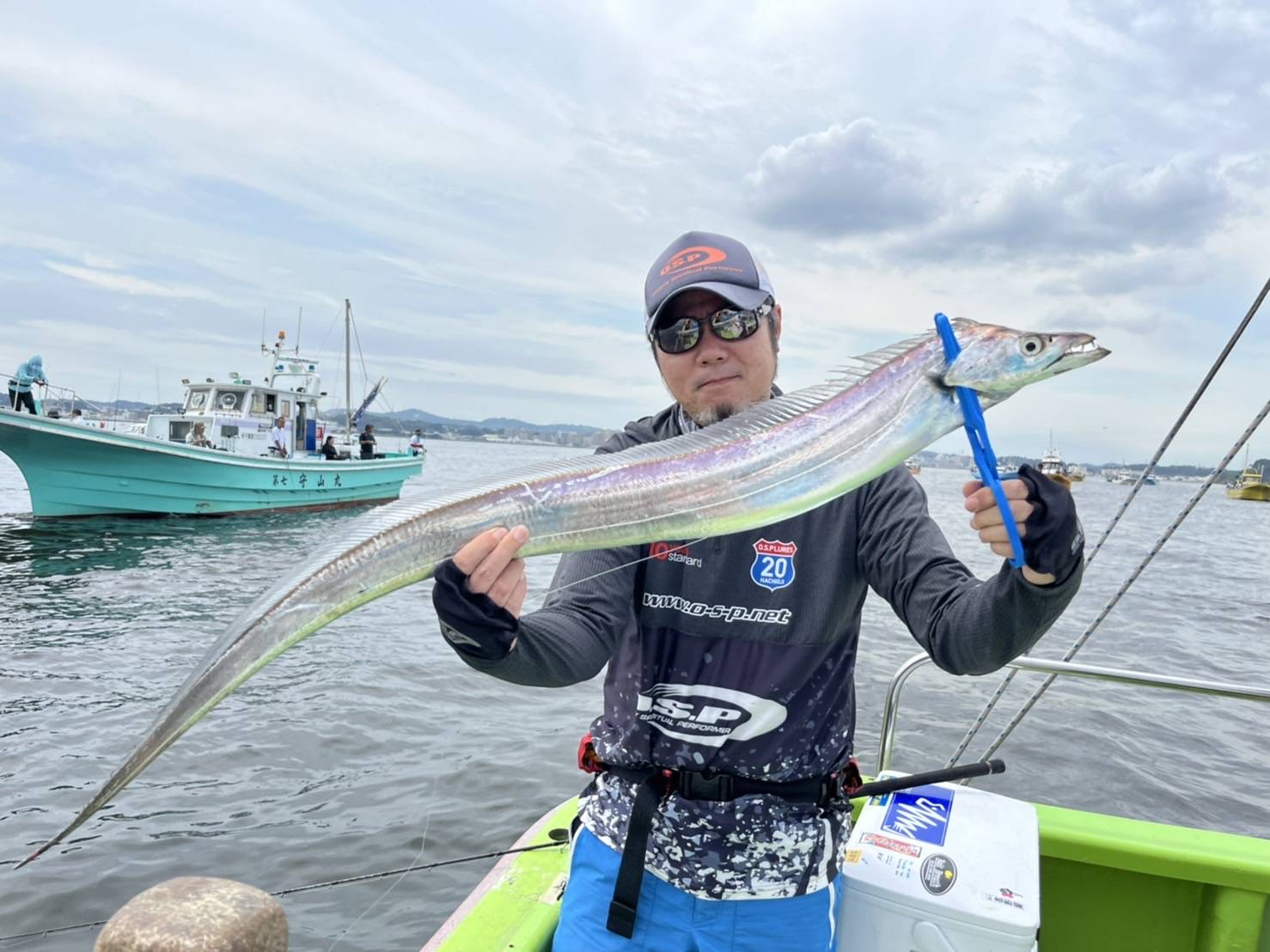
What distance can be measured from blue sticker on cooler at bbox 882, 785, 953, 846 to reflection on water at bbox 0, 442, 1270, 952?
2150mm

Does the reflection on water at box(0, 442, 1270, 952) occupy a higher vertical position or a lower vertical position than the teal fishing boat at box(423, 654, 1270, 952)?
lower

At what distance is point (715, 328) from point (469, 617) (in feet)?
3.87

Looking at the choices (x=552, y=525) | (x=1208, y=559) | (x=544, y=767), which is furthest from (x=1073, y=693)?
(x=1208, y=559)

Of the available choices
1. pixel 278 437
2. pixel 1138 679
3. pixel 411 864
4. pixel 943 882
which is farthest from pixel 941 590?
pixel 278 437

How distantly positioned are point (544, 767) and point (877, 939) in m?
6.25

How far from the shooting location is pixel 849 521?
2.43 m

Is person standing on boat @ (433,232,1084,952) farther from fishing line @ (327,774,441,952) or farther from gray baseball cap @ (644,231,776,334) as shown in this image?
fishing line @ (327,774,441,952)

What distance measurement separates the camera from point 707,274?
250cm

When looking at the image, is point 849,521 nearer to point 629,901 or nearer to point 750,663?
point 750,663

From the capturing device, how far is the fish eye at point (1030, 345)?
6.09 ft

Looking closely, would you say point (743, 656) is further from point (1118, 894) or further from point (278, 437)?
point (278, 437)

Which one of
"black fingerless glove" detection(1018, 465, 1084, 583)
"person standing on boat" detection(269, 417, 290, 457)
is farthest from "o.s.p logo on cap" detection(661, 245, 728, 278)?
"person standing on boat" detection(269, 417, 290, 457)

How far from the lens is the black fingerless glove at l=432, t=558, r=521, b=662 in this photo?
2062 mm

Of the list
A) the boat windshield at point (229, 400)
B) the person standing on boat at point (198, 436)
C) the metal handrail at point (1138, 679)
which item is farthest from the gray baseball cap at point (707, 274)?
the boat windshield at point (229, 400)
